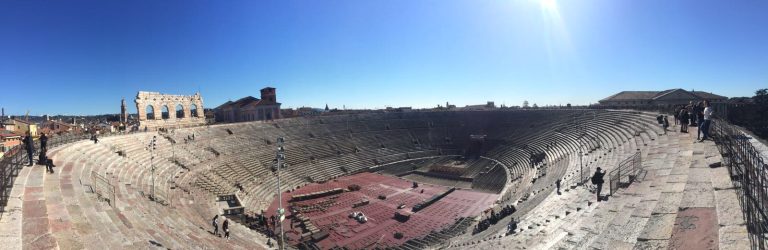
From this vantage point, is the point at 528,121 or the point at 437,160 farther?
the point at 528,121

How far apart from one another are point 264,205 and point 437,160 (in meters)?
23.9

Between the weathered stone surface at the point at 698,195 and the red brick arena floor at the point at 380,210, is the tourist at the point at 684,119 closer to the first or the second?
the weathered stone surface at the point at 698,195

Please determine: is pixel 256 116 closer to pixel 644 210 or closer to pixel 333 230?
pixel 333 230

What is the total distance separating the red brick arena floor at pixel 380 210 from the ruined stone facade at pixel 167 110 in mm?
20188

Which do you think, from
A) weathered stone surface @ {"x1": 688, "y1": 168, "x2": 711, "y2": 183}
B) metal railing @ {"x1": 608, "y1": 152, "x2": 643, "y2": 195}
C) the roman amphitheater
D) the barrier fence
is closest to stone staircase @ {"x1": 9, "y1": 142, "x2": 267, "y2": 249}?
the roman amphitheater

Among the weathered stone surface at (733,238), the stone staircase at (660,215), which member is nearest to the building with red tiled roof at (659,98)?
the stone staircase at (660,215)

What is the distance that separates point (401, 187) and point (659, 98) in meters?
37.8

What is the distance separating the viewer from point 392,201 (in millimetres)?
31297

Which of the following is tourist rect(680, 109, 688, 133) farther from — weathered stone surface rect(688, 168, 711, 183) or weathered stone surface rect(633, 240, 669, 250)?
weathered stone surface rect(633, 240, 669, 250)

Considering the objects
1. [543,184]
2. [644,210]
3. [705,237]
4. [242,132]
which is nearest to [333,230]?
[543,184]

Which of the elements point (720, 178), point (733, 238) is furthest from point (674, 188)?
point (733, 238)

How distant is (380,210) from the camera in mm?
28672

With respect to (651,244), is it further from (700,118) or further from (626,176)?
(700,118)

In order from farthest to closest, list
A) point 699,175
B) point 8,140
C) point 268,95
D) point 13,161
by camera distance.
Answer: point 268,95 → point 8,140 → point 13,161 → point 699,175
